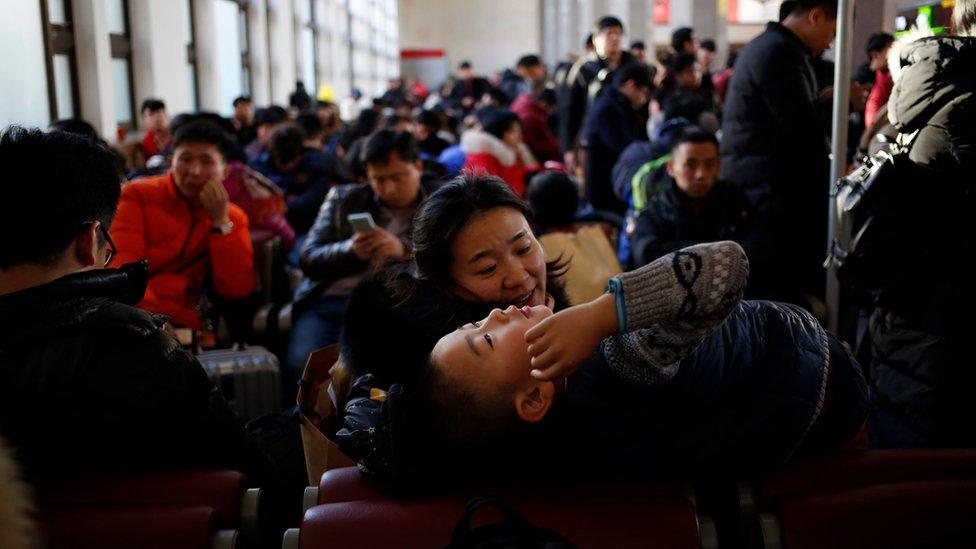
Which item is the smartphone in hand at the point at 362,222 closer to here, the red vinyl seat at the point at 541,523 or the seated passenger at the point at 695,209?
the seated passenger at the point at 695,209

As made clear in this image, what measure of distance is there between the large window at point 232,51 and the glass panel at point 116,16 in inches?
99.0

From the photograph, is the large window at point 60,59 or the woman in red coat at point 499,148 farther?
the large window at point 60,59

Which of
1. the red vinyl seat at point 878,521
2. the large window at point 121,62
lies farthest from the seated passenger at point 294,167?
the red vinyl seat at point 878,521

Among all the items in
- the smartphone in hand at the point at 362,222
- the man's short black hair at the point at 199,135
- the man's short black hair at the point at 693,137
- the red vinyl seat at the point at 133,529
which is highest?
the man's short black hair at the point at 199,135

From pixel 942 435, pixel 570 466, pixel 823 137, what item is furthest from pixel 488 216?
pixel 823 137

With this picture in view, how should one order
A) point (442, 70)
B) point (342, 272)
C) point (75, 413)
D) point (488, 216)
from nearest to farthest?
point (75, 413), point (488, 216), point (342, 272), point (442, 70)

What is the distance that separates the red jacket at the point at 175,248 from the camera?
341 centimetres

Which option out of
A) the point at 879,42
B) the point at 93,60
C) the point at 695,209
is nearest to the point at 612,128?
the point at 879,42

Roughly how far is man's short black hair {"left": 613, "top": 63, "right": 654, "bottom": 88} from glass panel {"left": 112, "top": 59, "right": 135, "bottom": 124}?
184 inches

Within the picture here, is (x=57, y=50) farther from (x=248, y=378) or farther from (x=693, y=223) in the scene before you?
(x=693, y=223)

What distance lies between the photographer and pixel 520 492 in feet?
4.69

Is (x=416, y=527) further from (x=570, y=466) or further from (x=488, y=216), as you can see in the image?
(x=488, y=216)

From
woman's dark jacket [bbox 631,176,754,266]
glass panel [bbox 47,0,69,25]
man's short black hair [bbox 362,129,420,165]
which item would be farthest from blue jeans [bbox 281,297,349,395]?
glass panel [bbox 47,0,69,25]

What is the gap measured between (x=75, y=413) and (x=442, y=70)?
34264 mm
